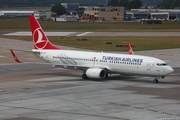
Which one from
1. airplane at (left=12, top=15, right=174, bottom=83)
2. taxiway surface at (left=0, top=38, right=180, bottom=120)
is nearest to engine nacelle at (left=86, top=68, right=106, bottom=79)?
airplane at (left=12, top=15, right=174, bottom=83)

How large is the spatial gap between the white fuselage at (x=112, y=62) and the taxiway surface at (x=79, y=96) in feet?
5.08

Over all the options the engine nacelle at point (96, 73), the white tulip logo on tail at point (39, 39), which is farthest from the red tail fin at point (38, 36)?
the engine nacelle at point (96, 73)

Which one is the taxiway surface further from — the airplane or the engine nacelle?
the airplane

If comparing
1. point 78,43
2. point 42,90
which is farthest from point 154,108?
point 78,43

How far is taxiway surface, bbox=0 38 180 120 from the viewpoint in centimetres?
4453

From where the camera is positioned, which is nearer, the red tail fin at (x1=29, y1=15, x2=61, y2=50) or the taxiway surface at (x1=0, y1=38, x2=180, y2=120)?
the taxiway surface at (x1=0, y1=38, x2=180, y2=120)

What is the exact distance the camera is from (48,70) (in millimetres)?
77438

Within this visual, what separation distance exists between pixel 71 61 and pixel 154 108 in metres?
23.5

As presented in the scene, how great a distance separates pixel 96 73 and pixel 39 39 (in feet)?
39.9

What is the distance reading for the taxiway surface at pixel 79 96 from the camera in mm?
44531

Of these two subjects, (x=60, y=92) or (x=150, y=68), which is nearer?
(x=60, y=92)

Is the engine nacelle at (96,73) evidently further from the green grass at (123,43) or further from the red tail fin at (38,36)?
the green grass at (123,43)

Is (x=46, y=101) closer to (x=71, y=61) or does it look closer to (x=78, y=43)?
(x=71, y=61)

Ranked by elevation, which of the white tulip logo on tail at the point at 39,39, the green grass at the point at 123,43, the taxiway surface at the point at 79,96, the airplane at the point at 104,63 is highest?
the white tulip logo on tail at the point at 39,39
